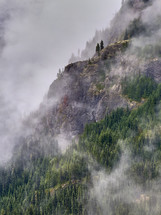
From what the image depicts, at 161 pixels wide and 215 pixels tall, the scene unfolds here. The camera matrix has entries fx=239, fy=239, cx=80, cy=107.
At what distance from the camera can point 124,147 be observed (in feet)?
652

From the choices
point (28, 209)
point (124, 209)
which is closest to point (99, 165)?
point (124, 209)

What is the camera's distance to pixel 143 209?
501 feet

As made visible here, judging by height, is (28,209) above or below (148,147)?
below

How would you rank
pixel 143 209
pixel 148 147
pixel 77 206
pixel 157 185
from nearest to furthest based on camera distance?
pixel 143 209 < pixel 157 185 < pixel 77 206 < pixel 148 147

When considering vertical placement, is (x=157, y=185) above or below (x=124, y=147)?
below

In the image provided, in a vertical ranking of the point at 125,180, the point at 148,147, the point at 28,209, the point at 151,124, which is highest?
the point at 151,124

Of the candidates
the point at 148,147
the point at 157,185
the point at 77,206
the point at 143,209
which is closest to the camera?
the point at 143,209

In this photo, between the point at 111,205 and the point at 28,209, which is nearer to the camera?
the point at 111,205

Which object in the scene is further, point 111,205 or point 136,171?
point 136,171

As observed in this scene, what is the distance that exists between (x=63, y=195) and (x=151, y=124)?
91.5 m

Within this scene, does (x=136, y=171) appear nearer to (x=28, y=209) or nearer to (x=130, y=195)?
(x=130, y=195)

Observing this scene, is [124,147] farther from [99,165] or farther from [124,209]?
[124,209]

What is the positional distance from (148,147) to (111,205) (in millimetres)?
53984

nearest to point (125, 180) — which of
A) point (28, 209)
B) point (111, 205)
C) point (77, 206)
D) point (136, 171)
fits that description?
point (136, 171)
